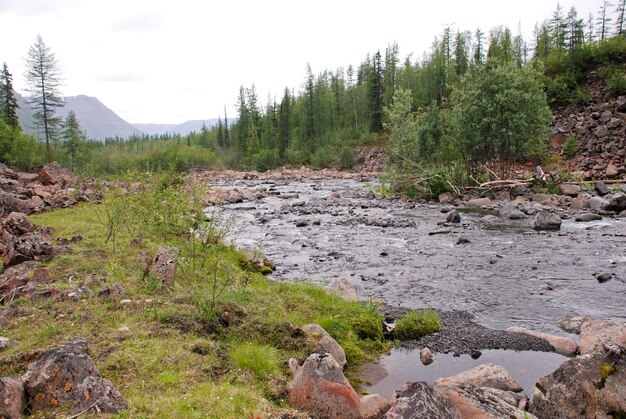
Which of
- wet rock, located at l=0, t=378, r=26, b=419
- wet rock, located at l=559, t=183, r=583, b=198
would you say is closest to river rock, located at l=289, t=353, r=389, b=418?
wet rock, located at l=0, t=378, r=26, b=419

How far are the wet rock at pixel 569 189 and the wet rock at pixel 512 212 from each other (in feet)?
21.5

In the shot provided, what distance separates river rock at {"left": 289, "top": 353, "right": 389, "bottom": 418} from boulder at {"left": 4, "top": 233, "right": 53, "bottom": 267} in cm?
986

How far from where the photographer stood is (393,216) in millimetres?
26422

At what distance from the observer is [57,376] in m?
5.20

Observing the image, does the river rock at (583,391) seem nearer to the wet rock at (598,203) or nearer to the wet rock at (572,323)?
the wet rock at (572,323)

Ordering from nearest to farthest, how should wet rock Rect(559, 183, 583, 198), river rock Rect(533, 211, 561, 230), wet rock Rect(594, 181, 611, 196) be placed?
1. river rock Rect(533, 211, 561, 230)
2. wet rock Rect(594, 181, 611, 196)
3. wet rock Rect(559, 183, 583, 198)

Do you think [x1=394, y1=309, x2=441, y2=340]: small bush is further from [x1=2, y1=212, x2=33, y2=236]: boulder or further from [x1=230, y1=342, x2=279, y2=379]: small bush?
[x1=2, y1=212, x2=33, y2=236]: boulder

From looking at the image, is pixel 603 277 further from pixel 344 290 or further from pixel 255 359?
pixel 255 359

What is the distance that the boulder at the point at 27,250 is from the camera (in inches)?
479

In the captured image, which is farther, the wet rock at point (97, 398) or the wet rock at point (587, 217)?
the wet rock at point (587, 217)

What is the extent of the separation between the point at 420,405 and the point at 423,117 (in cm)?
3503

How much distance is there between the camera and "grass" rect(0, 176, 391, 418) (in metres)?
5.73

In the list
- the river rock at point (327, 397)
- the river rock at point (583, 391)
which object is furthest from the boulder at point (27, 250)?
the river rock at point (583, 391)

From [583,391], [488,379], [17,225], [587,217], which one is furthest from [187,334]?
[587,217]
